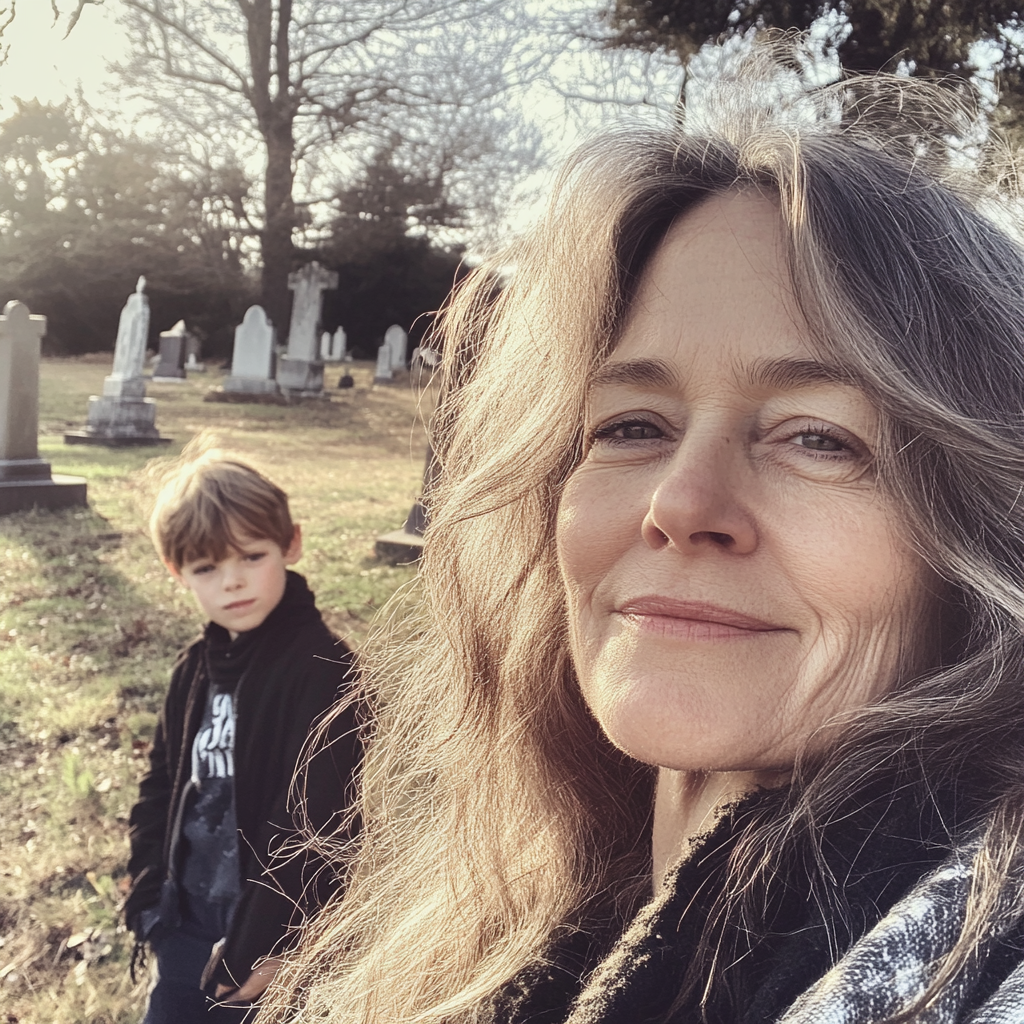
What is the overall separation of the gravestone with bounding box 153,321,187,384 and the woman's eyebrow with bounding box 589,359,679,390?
14.3 m

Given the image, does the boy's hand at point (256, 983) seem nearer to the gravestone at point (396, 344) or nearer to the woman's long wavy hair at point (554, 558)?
the woman's long wavy hair at point (554, 558)

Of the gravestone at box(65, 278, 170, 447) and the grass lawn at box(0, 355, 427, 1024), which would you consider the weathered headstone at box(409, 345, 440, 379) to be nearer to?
the grass lawn at box(0, 355, 427, 1024)

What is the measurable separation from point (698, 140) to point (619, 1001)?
1.05m

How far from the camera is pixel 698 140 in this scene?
122 cm

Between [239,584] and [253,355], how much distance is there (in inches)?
471

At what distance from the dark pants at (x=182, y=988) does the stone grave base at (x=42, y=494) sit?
5.67 meters

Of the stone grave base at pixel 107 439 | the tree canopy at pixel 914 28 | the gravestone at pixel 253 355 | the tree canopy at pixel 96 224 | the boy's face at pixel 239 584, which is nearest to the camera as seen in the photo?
the boy's face at pixel 239 584

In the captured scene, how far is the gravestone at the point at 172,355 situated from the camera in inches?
562

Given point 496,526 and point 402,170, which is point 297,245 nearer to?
point 402,170

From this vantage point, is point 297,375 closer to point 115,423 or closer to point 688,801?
point 115,423

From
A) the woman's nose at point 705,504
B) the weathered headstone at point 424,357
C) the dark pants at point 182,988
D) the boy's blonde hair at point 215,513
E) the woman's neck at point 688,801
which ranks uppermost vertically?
the weathered headstone at point 424,357

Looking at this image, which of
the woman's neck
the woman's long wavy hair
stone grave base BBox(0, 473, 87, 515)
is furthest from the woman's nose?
stone grave base BBox(0, 473, 87, 515)

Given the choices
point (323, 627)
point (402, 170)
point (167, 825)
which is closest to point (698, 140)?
→ point (323, 627)

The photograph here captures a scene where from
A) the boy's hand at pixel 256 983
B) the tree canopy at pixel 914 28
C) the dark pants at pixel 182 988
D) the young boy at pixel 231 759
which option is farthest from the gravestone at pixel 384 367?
the boy's hand at pixel 256 983
